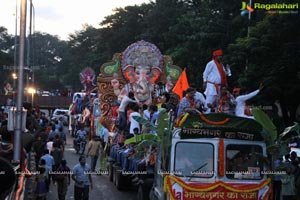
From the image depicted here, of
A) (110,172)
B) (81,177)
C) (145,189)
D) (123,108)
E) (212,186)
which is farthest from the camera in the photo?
(110,172)

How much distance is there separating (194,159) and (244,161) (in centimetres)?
86

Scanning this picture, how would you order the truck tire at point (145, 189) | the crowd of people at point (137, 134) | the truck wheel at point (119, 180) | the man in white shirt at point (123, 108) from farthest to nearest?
the man in white shirt at point (123, 108) → the truck wheel at point (119, 180) → the truck tire at point (145, 189) → the crowd of people at point (137, 134)

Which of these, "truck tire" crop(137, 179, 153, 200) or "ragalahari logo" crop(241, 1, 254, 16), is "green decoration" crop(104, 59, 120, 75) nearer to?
"truck tire" crop(137, 179, 153, 200)

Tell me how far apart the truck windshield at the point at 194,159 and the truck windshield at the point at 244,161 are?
308 millimetres

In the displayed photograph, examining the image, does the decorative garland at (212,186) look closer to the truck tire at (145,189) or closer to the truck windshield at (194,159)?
the truck windshield at (194,159)

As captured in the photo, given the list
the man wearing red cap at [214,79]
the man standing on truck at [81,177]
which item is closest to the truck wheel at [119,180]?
the man standing on truck at [81,177]

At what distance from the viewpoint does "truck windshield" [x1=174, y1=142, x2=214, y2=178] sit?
30.1ft

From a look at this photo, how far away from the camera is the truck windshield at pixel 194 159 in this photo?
9.19 meters

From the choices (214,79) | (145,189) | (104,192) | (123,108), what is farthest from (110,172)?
(214,79)

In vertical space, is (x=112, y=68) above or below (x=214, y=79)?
above

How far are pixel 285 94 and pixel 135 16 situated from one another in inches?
1443

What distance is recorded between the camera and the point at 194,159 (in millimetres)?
9258

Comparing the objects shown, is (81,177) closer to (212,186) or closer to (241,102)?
(241,102)

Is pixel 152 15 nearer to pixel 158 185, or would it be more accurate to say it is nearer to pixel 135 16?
pixel 135 16
